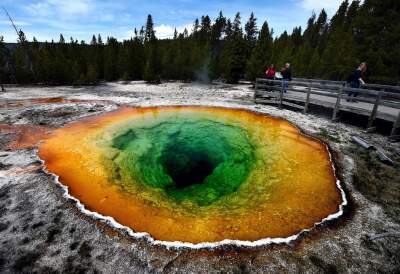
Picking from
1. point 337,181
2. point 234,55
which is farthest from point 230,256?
point 234,55

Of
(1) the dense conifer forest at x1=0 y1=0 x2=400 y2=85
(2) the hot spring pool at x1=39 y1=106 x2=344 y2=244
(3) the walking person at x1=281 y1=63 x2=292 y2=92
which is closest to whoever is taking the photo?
(2) the hot spring pool at x1=39 y1=106 x2=344 y2=244

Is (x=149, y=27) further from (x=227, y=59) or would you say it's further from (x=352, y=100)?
(x=352, y=100)

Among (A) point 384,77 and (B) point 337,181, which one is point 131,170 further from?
(A) point 384,77

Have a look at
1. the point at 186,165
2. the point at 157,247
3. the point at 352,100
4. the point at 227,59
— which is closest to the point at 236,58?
the point at 227,59

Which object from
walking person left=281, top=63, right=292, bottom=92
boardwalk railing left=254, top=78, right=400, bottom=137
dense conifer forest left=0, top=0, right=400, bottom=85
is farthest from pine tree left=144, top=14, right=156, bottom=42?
walking person left=281, top=63, right=292, bottom=92

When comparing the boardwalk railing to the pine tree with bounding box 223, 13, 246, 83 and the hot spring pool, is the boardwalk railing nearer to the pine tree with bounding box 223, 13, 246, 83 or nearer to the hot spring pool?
the hot spring pool

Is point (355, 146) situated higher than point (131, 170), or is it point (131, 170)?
point (355, 146)

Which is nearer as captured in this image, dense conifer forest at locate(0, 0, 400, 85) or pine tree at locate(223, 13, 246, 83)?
dense conifer forest at locate(0, 0, 400, 85)

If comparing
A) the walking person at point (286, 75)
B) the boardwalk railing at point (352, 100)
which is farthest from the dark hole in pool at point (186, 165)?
the walking person at point (286, 75)
